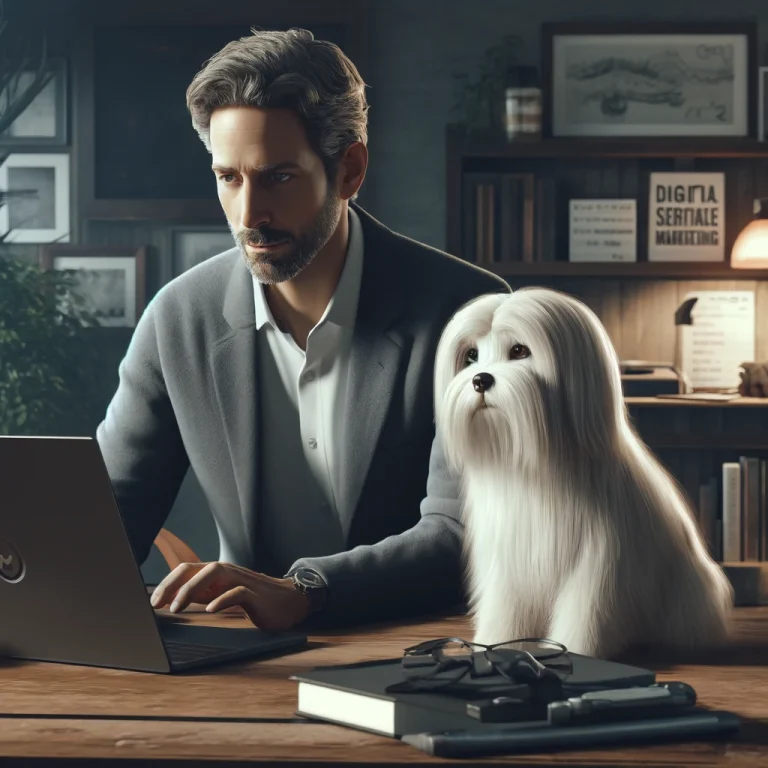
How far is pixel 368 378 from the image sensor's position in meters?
1.48

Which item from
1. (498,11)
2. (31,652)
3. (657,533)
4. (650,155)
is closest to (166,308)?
(31,652)

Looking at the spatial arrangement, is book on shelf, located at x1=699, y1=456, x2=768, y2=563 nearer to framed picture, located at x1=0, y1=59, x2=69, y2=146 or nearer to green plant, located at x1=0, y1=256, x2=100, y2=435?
green plant, located at x1=0, y1=256, x2=100, y2=435

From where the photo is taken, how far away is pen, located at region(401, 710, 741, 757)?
808 mm

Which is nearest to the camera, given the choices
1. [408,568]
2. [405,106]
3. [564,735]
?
[564,735]

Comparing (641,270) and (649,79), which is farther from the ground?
(649,79)

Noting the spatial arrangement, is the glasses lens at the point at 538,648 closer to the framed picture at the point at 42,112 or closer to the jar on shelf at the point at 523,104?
the jar on shelf at the point at 523,104

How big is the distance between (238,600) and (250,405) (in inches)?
14.6

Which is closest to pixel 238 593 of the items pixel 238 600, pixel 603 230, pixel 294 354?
pixel 238 600

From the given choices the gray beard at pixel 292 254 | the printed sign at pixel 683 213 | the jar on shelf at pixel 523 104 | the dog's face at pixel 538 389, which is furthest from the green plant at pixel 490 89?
the dog's face at pixel 538 389

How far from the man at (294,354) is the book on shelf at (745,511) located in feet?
8.39

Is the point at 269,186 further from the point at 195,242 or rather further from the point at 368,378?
the point at 195,242

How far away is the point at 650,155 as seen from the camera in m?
3.97

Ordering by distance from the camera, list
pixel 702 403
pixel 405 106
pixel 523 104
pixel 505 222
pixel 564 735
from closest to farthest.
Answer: pixel 564 735 < pixel 702 403 < pixel 523 104 < pixel 505 222 < pixel 405 106

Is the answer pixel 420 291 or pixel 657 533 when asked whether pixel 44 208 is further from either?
pixel 657 533
